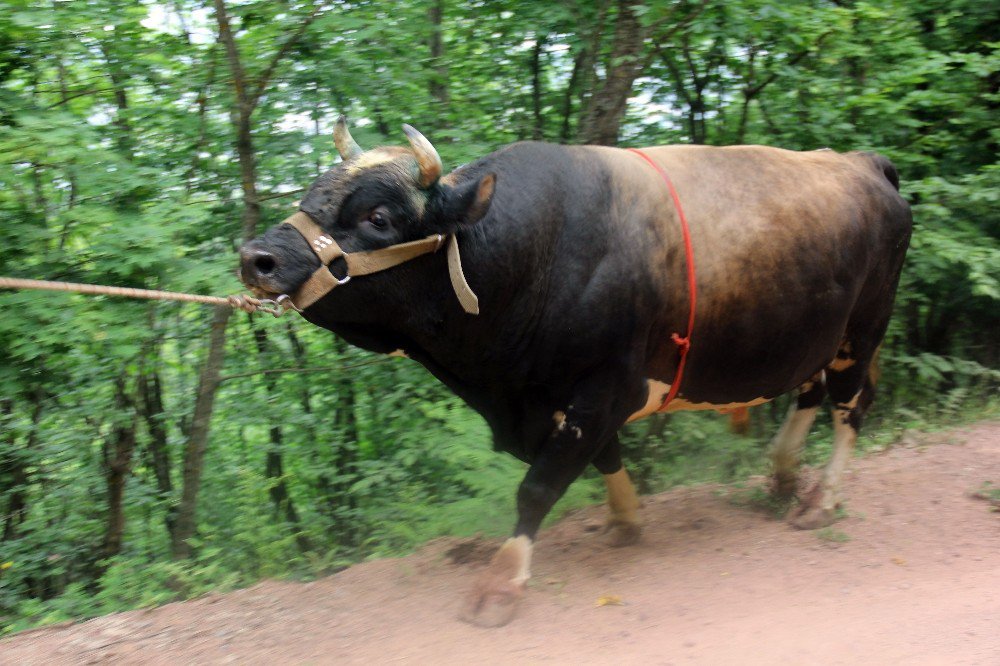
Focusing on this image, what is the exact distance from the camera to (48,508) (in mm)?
8172

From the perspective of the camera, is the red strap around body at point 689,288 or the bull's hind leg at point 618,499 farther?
the bull's hind leg at point 618,499

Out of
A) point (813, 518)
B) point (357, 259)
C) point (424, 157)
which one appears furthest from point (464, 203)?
point (813, 518)

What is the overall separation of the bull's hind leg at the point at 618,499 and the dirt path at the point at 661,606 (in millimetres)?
116

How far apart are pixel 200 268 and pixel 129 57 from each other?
6.37 feet

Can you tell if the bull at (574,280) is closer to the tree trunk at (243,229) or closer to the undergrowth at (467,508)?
the undergrowth at (467,508)

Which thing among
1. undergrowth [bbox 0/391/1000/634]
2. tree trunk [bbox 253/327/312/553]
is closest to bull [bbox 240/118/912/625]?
undergrowth [bbox 0/391/1000/634]

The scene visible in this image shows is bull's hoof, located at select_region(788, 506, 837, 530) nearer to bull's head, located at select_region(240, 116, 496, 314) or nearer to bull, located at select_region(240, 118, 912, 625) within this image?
bull, located at select_region(240, 118, 912, 625)

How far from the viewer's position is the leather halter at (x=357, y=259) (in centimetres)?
399

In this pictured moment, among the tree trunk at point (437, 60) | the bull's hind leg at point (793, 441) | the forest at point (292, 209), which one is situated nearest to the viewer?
the forest at point (292, 209)

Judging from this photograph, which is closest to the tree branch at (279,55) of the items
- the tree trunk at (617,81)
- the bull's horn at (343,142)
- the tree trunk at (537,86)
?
the bull's horn at (343,142)

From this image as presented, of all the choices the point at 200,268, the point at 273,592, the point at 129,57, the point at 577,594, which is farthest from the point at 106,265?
the point at 577,594

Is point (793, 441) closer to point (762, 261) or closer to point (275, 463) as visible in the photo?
point (762, 261)

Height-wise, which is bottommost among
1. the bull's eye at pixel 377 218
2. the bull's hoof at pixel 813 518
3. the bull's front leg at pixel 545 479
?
the bull's hoof at pixel 813 518

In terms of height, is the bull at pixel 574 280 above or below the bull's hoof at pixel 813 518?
above
